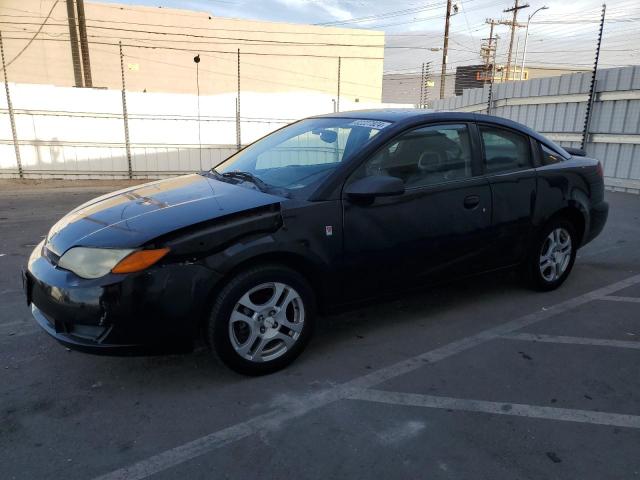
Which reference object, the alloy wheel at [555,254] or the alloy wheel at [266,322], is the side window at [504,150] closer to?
the alloy wheel at [555,254]

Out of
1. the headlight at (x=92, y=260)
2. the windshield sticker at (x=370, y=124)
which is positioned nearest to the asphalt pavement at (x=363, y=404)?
the headlight at (x=92, y=260)

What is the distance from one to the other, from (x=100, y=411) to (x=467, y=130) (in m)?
3.16

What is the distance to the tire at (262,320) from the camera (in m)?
2.80

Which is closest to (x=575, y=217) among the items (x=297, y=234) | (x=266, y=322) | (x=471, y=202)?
(x=471, y=202)

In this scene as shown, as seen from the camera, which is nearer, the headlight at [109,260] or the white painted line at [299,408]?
the white painted line at [299,408]

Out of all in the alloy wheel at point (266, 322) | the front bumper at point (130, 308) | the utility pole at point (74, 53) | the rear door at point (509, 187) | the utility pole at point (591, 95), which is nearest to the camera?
the front bumper at point (130, 308)

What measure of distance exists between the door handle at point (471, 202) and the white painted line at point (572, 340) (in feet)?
3.21

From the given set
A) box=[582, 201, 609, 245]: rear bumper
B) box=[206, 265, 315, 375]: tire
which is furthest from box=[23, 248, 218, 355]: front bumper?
box=[582, 201, 609, 245]: rear bumper

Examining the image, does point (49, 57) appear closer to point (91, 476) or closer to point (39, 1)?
point (39, 1)

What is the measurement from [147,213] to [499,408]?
2299 millimetres

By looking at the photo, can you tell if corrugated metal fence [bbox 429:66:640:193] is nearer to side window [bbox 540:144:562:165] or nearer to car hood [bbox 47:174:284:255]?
side window [bbox 540:144:562:165]

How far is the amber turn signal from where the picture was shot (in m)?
2.60

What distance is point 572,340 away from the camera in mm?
3572

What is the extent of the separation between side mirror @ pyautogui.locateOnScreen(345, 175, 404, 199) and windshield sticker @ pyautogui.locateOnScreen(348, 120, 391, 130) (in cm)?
52
